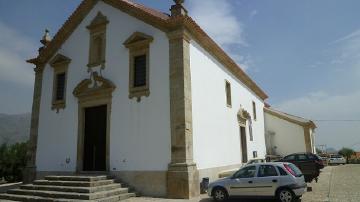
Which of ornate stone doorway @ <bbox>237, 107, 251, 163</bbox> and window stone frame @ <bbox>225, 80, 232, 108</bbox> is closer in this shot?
window stone frame @ <bbox>225, 80, 232, 108</bbox>

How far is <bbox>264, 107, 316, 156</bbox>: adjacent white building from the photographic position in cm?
2811

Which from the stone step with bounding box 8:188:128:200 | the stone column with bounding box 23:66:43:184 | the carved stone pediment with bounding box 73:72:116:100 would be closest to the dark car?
the stone step with bounding box 8:188:128:200

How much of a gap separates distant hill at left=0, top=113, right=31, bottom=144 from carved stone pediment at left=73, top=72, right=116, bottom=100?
282 feet

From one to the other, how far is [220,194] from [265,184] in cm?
167

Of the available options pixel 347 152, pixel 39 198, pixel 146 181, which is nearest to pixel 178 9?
pixel 146 181

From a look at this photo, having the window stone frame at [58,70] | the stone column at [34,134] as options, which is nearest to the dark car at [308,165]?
the window stone frame at [58,70]

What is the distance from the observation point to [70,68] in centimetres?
1591

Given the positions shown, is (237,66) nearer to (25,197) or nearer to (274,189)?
(274,189)

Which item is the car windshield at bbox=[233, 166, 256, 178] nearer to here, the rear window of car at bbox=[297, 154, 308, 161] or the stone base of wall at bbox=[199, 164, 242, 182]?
the stone base of wall at bbox=[199, 164, 242, 182]

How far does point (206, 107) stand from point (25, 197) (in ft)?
26.7

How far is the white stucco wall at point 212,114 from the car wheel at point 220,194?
6.49 ft

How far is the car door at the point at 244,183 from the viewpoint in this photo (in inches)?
404

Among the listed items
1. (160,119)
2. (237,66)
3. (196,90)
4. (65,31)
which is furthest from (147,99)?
(237,66)

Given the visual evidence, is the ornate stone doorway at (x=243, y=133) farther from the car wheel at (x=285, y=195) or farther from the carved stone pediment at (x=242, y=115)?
the car wheel at (x=285, y=195)
